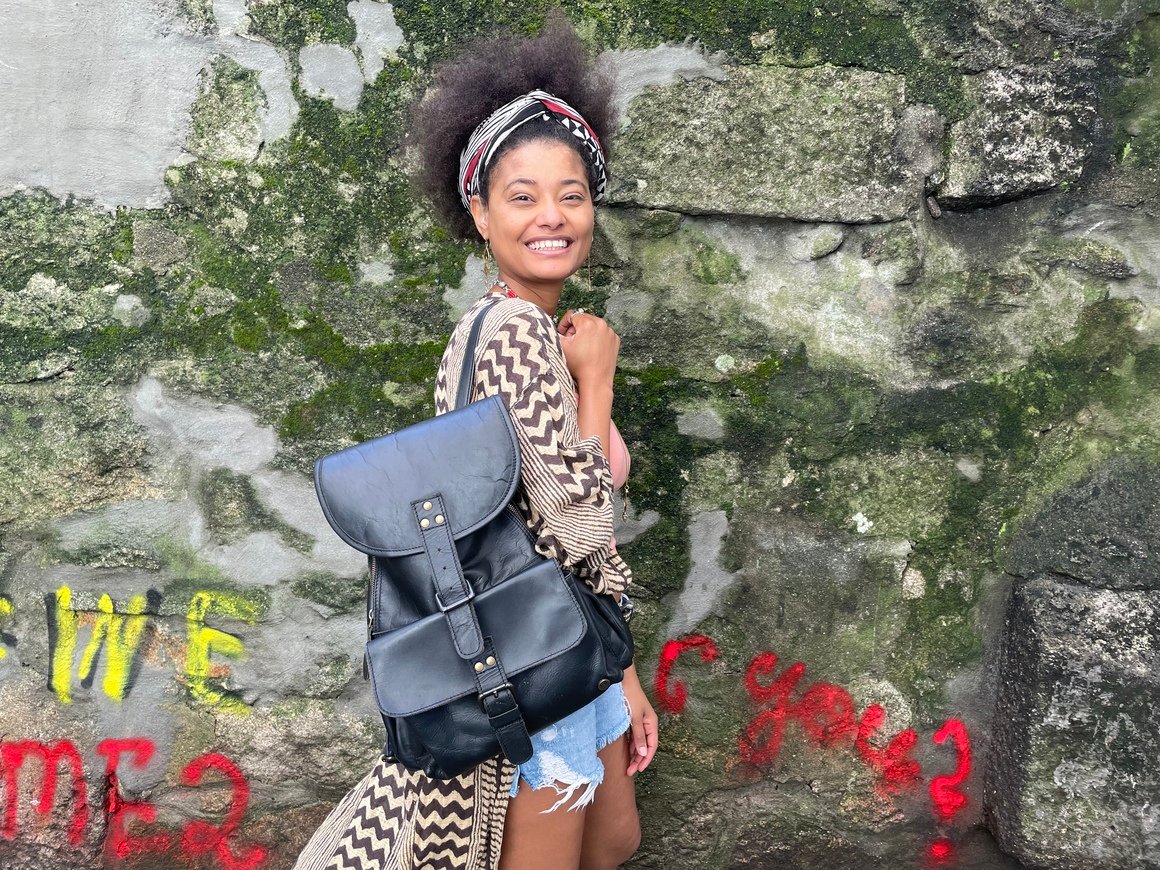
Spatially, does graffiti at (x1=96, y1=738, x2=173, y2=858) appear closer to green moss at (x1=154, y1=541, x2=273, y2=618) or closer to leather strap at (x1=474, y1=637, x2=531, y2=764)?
green moss at (x1=154, y1=541, x2=273, y2=618)

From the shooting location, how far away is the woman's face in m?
1.84

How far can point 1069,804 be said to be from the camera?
2275 mm

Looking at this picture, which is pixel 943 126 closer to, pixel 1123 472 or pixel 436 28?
pixel 1123 472

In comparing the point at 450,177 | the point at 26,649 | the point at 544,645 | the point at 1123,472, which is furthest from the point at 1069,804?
the point at 26,649

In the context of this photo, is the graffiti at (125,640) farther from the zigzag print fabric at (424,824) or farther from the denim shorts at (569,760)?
the denim shorts at (569,760)

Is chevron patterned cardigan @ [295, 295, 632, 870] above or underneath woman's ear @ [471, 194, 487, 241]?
underneath

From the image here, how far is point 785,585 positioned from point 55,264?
174 cm

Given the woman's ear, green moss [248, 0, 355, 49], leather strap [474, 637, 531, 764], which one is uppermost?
green moss [248, 0, 355, 49]

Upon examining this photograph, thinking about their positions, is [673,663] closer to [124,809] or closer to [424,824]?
[424,824]

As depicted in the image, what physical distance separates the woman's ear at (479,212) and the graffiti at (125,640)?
1024 millimetres

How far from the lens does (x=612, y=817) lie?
1998mm

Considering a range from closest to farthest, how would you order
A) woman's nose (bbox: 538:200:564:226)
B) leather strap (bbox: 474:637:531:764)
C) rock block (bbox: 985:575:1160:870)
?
leather strap (bbox: 474:637:531:764)
woman's nose (bbox: 538:200:564:226)
rock block (bbox: 985:575:1160:870)

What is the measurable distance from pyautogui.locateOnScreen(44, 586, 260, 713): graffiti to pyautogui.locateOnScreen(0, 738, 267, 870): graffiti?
136 millimetres

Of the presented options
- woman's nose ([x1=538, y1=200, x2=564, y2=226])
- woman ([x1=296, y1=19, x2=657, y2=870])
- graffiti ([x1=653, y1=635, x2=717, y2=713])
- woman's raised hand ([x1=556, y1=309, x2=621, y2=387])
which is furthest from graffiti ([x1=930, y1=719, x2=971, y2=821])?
woman's nose ([x1=538, y1=200, x2=564, y2=226])
